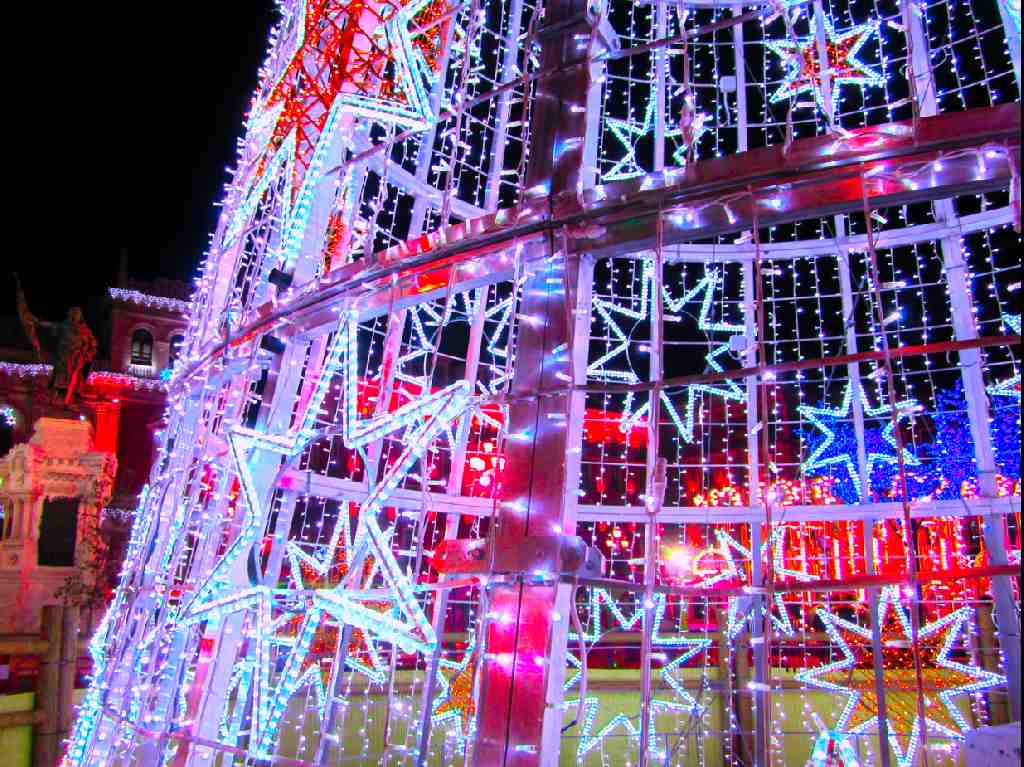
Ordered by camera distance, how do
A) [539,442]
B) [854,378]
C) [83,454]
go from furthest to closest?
[83,454] → [854,378] → [539,442]

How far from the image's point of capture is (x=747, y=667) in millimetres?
8750

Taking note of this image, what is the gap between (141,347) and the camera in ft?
68.1

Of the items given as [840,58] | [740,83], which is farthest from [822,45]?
[740,83]

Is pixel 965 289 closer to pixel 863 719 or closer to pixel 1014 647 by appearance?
pixel 1014 647

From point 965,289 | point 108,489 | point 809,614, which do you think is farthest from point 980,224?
point 108,489

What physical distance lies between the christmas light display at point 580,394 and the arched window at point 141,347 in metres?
11.5

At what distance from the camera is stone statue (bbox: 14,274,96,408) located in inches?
755

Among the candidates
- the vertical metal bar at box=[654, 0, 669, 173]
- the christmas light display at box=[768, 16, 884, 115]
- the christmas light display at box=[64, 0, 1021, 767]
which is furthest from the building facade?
the christmas light display at box=[768, 16, 884, 115]

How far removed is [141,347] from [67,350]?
191 centimetres

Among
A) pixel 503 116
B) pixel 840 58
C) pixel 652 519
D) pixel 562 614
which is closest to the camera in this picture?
pixel 652 519

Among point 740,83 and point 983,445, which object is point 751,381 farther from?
point 740,83

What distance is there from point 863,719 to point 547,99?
7.39 metres

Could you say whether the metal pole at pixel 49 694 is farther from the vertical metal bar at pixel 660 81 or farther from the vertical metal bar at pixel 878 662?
the vertical metal bar at pixel 660 81

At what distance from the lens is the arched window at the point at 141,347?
2062 centimetres
